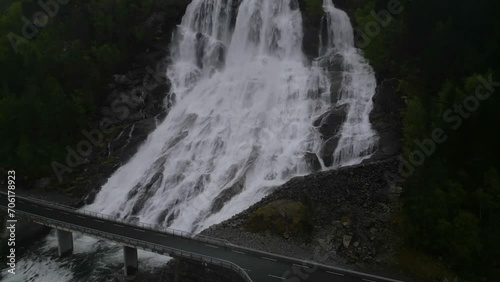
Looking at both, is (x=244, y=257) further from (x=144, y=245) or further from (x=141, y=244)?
(x=141, y=244)

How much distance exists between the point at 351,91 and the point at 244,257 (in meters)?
Result: 27.9

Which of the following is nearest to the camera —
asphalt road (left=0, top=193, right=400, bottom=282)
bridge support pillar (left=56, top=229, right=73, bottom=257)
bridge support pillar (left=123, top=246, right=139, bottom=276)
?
asphalt road (left=0, top=193, right=400, bottom=282)

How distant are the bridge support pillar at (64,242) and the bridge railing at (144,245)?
1147mm

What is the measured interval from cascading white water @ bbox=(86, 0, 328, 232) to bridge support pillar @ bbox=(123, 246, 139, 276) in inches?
221

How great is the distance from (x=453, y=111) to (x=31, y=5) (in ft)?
240

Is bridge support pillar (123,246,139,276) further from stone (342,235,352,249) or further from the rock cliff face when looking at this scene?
stone (342,235,352,249)

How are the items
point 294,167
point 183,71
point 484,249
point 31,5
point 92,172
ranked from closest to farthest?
point 484,249 < point 294,167 < point 92,172 < point 183,71 < point 31,5

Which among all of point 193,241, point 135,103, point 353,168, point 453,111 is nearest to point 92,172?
point 135,103

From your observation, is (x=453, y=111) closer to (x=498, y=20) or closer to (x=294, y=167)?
(x=498, y=20)

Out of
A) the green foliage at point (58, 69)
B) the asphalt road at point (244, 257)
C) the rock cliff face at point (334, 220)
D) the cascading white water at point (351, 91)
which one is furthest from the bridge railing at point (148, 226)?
the cascading white water at point (351, 91)

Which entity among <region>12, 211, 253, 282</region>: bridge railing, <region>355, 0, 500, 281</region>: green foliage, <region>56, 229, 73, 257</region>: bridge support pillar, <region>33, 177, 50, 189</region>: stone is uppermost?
<region>355, 0, 500, 281</region>: green foliage

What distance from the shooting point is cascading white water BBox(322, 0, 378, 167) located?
47625 mm

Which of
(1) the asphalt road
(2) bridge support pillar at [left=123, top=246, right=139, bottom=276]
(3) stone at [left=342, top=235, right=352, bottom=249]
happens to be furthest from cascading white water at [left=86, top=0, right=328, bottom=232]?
(3) stone at [left=342, top=235, right=352, bottom=249]

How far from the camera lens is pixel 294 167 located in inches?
1865
